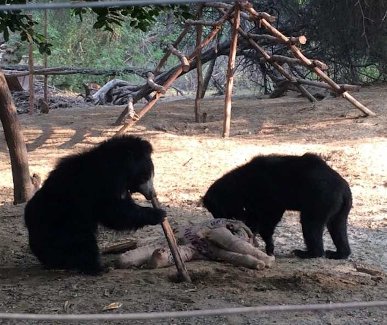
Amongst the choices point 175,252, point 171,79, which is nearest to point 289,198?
point 175,252

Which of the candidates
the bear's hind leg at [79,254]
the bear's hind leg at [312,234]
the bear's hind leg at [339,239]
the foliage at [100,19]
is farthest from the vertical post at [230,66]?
the bear's hind leg at [79,254]

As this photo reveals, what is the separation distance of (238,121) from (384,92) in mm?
3997

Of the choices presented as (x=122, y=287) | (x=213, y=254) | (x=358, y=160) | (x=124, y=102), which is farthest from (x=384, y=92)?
(x=122, y=287)

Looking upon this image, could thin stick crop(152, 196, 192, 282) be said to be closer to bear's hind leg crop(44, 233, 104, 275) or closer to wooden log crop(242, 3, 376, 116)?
bear's hind leg crop(44, 233, 104, 275)

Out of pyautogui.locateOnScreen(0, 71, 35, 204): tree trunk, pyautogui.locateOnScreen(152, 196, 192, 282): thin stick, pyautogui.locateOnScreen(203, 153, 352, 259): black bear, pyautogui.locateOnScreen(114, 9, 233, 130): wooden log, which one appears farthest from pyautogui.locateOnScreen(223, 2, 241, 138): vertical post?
pyautogui.locateOnScreen(152, 196, 192, 282): thin stick

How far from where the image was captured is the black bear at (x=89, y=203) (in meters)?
5.02

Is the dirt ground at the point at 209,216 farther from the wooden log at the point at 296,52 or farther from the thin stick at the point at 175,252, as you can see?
the wooden log at the point at 296,52

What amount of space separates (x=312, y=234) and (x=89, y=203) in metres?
1.96

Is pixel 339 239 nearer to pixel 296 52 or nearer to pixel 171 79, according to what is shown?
pixel 171 79

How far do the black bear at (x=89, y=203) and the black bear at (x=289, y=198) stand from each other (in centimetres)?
123

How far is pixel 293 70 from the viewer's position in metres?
18.1

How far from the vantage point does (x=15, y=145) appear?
700 centimetres

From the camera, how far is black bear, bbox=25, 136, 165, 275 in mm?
5016

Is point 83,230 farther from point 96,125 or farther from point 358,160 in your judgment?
point 96,125
